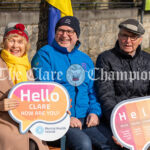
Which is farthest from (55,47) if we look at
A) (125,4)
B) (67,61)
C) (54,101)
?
(125,4)

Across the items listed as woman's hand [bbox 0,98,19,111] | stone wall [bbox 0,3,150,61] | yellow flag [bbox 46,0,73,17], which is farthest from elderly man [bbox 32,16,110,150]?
stone wall [bbox 0,3,150,61]

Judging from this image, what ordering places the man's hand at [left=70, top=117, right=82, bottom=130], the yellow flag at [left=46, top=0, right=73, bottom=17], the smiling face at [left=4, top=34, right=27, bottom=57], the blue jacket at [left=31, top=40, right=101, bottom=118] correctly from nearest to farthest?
the smiling face at [left=4, top=34, right=27, bottom=57] < the man's hand at [left=70, top=117, right=82, bottom=130] < the blue jacket at [left=31, top=40, right=101, bottom=118] < the yellow flag at [left=46, top=0, right=73, bottom=17]

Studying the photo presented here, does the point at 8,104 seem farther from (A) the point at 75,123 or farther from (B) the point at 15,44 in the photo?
(A) the point at 75,123

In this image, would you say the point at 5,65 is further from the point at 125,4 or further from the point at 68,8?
the point at 125,4

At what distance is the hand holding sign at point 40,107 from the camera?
115 inches

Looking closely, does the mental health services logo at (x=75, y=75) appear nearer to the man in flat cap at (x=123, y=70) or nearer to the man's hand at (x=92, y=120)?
the man in flat cap at (x=123, y=70)

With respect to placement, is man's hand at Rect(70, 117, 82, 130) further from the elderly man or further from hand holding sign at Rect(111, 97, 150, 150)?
hand holding sign at Rect(111, 97, 150, 150)

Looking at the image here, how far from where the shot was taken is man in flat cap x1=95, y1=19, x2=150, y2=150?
3568 millimetres

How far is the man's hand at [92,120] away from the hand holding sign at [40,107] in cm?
45

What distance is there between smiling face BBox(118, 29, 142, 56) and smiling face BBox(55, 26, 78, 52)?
1.93 feet

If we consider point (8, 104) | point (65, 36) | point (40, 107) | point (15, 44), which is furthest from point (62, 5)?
point (8, 104)

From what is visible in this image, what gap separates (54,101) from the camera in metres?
3.03

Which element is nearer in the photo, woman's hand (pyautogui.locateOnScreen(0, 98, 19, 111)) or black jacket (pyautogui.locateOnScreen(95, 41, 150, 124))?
woman's hand (pyautogui.locateOnScreen(0, 98, 19, 111))

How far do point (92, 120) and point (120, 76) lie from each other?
2.04 feet
